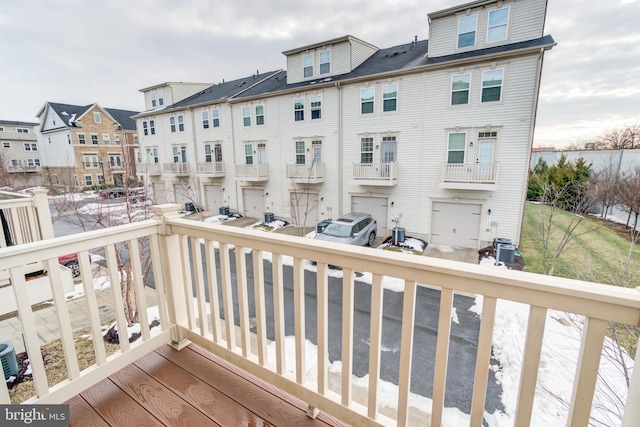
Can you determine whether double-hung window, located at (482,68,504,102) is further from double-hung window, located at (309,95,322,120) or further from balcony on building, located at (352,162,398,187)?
double-hung window, located at (309,95,322,120)

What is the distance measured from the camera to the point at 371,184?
10109 mm

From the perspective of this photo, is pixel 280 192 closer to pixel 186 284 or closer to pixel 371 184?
pixel 371 184

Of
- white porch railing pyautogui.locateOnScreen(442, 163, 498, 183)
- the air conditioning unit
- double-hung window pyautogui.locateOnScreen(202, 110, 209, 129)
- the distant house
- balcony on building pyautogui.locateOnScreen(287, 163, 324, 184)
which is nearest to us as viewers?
the air conditioning unit

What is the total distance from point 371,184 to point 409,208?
5.23ft

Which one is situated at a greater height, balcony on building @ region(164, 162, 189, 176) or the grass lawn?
balcony on building @ region(164, 162, 189, 176)

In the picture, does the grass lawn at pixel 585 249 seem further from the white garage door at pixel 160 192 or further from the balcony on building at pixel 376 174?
the white garage door at pixel 160 192

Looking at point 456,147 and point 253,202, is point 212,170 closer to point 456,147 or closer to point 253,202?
point 253,202

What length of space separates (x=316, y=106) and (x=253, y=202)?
5.60 m

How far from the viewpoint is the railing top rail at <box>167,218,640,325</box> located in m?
0.75

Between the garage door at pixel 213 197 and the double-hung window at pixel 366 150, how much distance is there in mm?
8406

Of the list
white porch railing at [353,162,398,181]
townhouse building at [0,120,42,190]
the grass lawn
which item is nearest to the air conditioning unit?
the grass lawn

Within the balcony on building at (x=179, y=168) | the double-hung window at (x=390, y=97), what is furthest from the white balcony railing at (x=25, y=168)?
the double-hung window at (x=390, y=97)

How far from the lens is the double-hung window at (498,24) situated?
835 cm

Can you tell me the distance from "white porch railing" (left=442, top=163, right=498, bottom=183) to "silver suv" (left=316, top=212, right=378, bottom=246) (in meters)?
2.98
